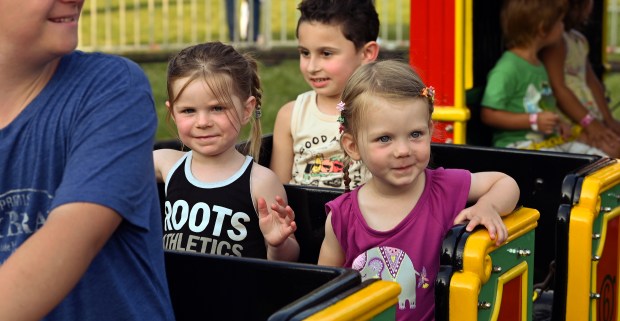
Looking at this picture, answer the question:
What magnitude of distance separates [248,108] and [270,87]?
7326mm

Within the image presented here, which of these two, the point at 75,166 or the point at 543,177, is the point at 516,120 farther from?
the point at 75,166

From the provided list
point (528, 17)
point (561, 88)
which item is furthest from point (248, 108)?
point (561, 88)

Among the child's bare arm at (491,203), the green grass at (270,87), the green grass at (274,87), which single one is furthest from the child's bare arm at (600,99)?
the green grass at (270,87)

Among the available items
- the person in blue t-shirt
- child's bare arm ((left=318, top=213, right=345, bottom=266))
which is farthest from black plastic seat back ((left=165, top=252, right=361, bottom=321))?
child's bare arm ((left=318, top=213, right=345, bottom=266))

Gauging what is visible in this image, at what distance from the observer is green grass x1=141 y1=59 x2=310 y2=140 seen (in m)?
9.28

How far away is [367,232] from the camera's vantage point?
2713 mm

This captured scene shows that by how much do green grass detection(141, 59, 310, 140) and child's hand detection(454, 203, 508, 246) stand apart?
589cm

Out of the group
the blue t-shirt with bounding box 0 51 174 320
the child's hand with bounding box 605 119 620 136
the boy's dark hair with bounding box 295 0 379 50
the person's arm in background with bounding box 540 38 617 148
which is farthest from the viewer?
the child's hand with bounding box 605 119 620 136

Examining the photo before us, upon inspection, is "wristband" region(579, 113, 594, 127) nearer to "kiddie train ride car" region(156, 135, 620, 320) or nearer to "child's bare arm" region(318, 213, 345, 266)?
"kiddie train ride car" region(156, 135, 620, 320)

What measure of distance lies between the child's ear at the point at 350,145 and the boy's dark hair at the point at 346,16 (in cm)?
109

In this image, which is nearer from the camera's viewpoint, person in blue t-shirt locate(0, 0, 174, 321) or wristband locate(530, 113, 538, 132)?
person in blue t-shirt locate(0, 0, 174, 321)

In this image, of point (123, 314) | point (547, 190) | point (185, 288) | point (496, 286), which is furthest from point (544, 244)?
point (123, 314)

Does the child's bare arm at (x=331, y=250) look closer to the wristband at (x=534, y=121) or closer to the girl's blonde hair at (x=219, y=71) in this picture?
the girl's blonde hair at (x=219, y=71)

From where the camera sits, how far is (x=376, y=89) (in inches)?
106
